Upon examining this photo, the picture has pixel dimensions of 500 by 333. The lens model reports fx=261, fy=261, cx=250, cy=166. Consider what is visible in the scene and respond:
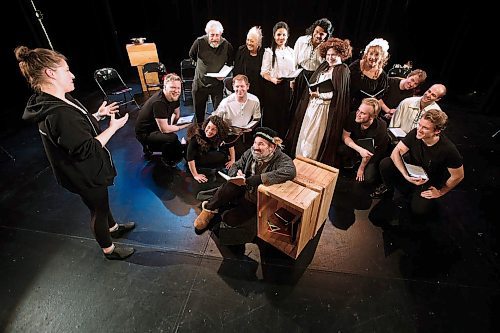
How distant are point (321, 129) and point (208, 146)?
52.5 inches

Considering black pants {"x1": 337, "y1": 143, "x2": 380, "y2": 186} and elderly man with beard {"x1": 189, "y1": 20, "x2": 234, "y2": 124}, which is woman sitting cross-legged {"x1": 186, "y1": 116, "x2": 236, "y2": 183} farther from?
black pants {"x1": 337, "y1": 143, "x2": 380, "y2": 186}

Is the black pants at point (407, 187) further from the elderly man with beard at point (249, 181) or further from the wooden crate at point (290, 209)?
the elderly man with beard at point (249, 181)

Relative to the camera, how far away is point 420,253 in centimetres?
244

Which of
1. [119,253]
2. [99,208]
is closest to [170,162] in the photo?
[119,253]

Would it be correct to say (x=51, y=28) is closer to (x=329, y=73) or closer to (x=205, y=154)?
(x=205, y=154)

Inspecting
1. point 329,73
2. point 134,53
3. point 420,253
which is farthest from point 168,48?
point 420,253

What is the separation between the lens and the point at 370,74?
10.3 feet

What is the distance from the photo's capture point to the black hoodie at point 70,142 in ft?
5.05

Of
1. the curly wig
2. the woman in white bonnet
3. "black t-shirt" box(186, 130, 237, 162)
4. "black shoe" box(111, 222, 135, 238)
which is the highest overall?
the woman in white bonnet

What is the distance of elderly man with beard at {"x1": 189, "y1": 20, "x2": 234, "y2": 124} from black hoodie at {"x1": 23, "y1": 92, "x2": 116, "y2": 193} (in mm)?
2352

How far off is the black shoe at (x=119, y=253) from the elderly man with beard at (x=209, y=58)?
8.12ft

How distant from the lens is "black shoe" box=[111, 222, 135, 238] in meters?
2.54

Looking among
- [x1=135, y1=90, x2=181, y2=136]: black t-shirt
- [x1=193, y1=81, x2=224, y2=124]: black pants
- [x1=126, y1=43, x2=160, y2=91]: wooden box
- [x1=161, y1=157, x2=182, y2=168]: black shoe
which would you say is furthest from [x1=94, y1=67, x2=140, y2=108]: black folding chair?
[x1=161, y1=157, x2=182, y2=168]: black shoe

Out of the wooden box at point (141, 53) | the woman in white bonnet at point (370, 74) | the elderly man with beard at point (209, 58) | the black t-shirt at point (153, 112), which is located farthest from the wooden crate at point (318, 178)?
the wooden box at point (141, 53)
